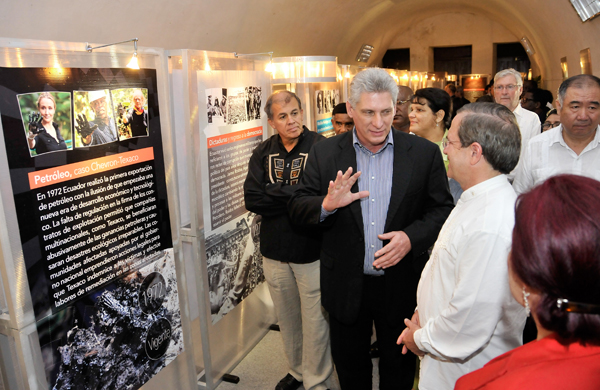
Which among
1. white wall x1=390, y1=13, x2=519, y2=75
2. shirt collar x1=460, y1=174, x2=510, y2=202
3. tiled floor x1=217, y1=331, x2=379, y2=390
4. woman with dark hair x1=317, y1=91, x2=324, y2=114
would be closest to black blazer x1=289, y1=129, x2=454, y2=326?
shirt collar x1=460, y1=174, x2=510, y2=202

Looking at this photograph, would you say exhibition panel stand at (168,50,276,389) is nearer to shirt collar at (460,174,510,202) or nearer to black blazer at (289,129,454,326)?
black blazer at (289,129,454,326)

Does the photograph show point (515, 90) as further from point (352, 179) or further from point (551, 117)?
point (352, 179)

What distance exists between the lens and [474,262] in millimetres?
1565

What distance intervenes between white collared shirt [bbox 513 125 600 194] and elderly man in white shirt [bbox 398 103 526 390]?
1.67 m

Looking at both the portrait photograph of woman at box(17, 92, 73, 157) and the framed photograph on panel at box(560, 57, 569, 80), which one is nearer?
the portrait photograph of woman at box(17, 92, 73, 157)

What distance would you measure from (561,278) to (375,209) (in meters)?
1.47

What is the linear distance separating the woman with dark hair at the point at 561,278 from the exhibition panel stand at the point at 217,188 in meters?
2.32

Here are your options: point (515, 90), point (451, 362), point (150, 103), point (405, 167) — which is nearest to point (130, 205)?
point (150, 103)

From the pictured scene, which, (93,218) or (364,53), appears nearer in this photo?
(93,218)

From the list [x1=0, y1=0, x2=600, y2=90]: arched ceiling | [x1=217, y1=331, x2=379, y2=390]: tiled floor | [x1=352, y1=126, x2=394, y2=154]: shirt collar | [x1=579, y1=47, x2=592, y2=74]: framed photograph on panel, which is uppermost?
[x1=0, y1=0, x2=600, y2=90]: arched ceiling

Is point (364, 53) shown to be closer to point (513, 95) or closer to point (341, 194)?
point (513, 95)

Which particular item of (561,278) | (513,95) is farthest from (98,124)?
→ (513,95)

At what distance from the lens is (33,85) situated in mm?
1909

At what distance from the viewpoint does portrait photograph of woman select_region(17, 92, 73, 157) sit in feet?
6.20
